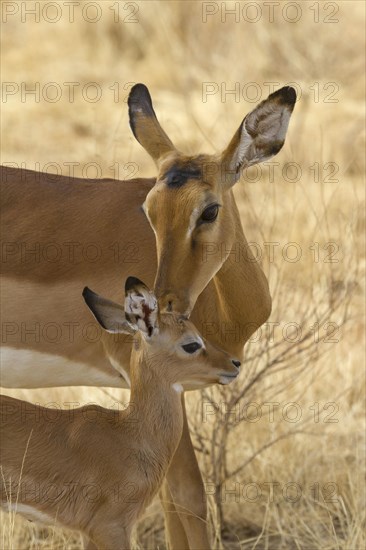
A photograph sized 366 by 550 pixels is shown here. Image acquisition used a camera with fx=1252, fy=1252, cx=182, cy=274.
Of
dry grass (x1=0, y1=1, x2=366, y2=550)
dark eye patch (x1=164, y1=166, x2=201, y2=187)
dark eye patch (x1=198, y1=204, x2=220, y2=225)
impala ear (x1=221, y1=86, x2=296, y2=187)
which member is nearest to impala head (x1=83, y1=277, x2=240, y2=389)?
dark eye patch (x1=198, y1=204, x2=220, y2=225)

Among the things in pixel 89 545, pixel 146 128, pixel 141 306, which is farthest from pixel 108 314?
pixel 146 128

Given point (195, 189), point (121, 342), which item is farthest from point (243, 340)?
point (195, 189)

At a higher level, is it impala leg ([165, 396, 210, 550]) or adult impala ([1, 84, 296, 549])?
adult impala ([1, 84, 296, 549])

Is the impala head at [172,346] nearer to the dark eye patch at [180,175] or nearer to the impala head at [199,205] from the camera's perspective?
the impala head at [199,205]

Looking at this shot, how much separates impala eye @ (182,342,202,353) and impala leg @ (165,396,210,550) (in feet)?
2.60

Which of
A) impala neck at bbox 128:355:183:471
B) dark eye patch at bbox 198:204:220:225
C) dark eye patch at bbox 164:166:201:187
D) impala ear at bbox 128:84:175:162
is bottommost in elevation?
impala neck at bbox 128:355:183:471

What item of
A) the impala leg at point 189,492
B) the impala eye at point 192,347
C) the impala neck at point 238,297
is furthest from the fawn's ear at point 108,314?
the impala leg at point 189,492

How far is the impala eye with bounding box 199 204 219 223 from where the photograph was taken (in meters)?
4.94

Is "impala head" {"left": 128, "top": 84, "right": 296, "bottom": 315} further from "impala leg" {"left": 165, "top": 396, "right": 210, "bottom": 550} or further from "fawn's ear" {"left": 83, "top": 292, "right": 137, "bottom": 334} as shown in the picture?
"impala leg" {"left": 165, "top": 396, "right": 210, "bottom": 550}

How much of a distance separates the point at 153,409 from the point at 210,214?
81 cm

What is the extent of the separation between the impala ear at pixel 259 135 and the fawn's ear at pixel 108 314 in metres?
0.72

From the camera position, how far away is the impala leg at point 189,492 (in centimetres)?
559

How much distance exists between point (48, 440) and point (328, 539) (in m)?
1.93

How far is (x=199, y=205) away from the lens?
16.1 feet
